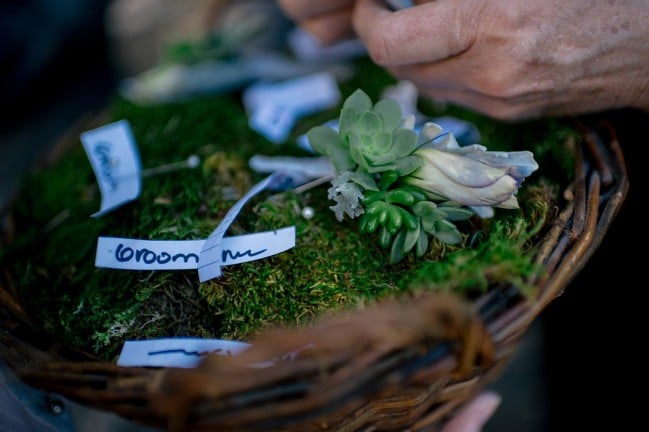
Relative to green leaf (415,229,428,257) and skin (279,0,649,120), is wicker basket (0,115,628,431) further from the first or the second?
skin (279,0,649,120)

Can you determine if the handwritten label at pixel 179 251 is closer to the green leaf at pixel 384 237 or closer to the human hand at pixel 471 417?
the green leaf at pixel 384 237

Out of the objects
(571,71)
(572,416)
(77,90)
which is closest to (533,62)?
(571,71)

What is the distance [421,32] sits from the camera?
71cm

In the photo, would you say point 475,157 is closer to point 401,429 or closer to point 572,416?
point 401,429

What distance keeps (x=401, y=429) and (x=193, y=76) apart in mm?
774

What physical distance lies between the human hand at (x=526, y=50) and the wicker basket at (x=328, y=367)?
0.21 m

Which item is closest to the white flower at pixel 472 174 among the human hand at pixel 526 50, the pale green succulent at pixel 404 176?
the pale green succulent at pixel 404 176

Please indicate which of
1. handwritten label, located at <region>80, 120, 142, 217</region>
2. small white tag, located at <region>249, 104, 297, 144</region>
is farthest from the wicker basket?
small white tag, located at <region>249, 104, 297, 144</region>

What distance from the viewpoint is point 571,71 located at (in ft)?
2.26

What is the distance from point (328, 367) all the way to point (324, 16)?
65 cm

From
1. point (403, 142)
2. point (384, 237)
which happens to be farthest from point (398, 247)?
point (403, 142)

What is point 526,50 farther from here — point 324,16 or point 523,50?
point 324,16

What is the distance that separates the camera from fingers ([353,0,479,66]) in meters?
0.69

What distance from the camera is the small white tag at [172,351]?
0.60 meters
